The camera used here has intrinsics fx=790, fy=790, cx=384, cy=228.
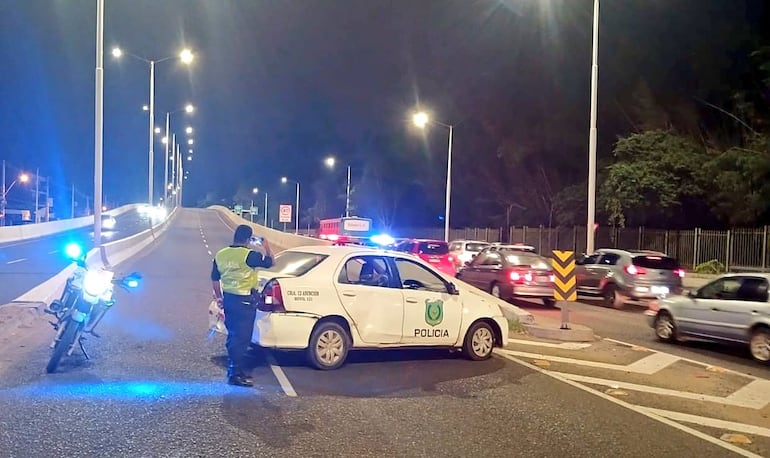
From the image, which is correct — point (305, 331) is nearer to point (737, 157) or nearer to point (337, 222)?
point (737, 157)

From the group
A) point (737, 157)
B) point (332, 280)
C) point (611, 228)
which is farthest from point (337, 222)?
point (332, 280)

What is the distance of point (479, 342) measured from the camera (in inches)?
447

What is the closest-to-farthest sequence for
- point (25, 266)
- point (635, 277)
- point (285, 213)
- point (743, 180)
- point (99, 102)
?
point (635, 277) → point (99, 102) → point (25, 266) → point (743, 180) → point (285, 213)

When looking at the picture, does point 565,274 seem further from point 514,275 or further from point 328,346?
point 514,275

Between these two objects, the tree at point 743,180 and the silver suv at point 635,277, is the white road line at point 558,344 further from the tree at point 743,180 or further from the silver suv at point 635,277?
the tree at point 743,180

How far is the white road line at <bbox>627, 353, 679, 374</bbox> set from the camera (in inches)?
449

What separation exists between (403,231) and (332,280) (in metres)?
70.0

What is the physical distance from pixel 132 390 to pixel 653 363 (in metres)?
7.62

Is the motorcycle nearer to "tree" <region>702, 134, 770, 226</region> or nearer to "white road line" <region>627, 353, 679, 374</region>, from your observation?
"white road line" <region>627, 353, 679, 374</region>

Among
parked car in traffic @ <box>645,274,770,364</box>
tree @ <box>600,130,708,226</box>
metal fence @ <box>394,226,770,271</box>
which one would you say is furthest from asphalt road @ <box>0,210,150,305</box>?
metal fence @ <box>394,226,770,271</box>

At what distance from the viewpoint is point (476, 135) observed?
62656mm

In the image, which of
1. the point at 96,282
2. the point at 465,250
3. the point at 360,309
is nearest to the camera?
the point at 96,282

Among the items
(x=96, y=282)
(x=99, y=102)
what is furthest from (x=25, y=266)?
(x=96, y=282)

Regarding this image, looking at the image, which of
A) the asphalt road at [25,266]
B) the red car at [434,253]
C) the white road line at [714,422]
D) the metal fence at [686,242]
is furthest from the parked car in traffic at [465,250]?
the white road line at [714,422]
